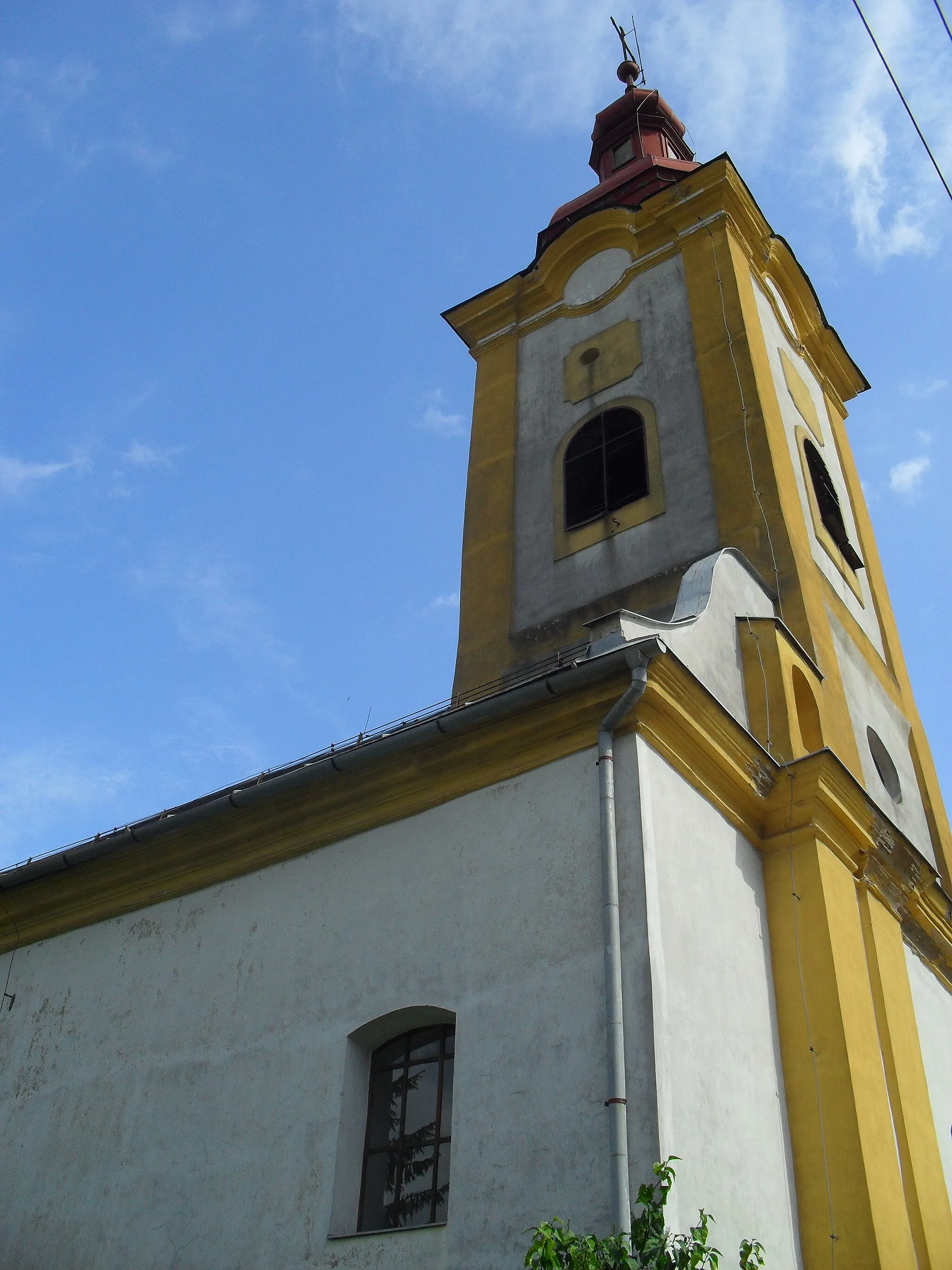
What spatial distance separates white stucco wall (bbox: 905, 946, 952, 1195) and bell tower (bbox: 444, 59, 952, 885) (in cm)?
193

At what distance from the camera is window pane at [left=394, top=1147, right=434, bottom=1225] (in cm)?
838

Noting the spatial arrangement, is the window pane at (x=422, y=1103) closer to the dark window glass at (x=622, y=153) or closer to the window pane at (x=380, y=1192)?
the window pane at (x=380, y=1192)

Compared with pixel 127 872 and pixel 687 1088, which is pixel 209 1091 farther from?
pixel 687 1088

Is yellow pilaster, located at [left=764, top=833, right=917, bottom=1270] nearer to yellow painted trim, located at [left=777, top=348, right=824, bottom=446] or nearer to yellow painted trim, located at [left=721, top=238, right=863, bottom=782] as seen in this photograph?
yellow painted trim, located at [left=721, top=238, right=863, bottom=782]

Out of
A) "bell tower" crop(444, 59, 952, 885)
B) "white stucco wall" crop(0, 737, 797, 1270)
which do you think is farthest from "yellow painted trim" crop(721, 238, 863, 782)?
"white stucco wall" crop(0, 737, 797, 1270)

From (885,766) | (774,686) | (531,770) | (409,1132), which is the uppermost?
(885,766)

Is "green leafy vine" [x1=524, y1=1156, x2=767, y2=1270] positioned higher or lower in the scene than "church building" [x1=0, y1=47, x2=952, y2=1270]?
lower

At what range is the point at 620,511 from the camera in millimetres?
14695

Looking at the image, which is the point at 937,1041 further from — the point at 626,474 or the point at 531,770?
the point at 626,474

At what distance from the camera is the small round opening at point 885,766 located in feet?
44.4

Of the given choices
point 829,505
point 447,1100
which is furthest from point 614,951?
point 829,505

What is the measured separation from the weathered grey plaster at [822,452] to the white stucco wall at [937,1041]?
14.7 ft

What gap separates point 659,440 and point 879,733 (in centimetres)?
408

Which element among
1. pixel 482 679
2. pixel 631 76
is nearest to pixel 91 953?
pixel 482 679
